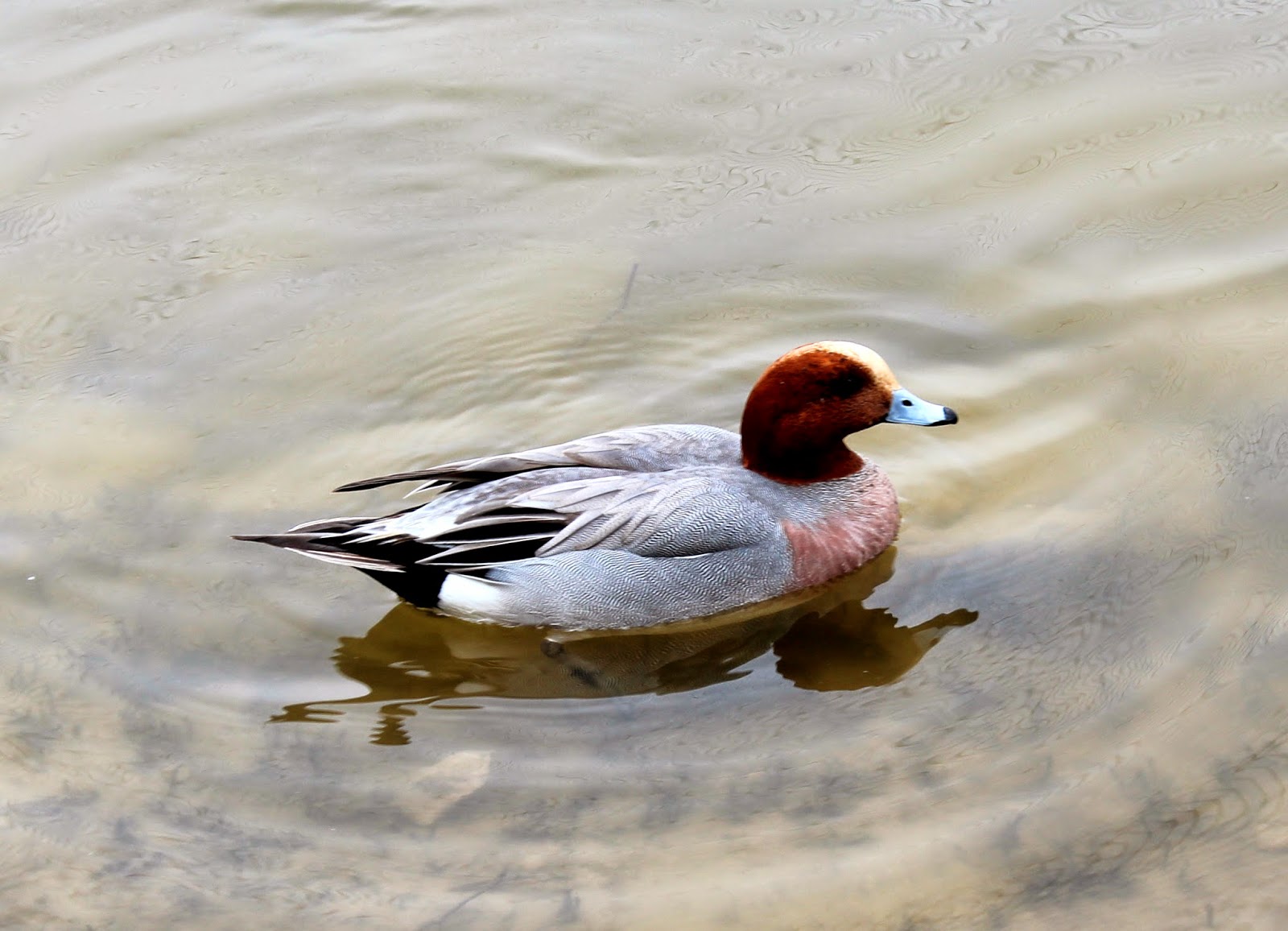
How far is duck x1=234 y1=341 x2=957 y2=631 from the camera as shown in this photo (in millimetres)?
5426

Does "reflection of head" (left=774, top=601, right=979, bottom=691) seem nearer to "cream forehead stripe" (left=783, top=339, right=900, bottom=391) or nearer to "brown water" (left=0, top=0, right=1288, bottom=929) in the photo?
"brown water" (left=0, top=0, right=1288, bottom=929)

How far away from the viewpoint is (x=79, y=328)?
699 centimetres

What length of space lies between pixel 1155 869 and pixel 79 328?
5.13 metres

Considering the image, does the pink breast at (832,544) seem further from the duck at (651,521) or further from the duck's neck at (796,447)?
the duck's neck at (796,447)

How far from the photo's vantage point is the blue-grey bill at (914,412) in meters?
5.56

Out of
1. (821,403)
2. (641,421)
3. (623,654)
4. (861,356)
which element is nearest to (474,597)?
(623,654)

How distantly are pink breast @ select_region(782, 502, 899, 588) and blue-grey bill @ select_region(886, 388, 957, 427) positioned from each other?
1.18 ft

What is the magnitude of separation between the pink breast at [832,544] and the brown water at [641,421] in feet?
0.44

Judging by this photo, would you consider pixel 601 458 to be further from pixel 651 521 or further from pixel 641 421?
pixel 641 421

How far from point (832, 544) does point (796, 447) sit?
0.39 meters

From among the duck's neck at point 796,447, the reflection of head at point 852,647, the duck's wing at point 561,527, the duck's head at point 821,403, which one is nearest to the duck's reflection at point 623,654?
the reflection of head at point 852,647

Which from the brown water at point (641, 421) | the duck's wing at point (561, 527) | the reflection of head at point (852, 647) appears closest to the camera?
the brown water at point (641, 421)

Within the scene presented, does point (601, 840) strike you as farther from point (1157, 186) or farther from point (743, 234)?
point (1157, 186)

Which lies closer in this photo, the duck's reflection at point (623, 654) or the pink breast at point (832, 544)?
the duck's reflection at point (623, 654)
